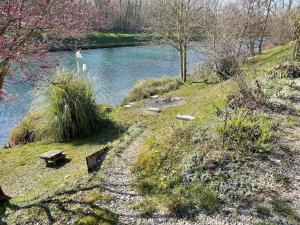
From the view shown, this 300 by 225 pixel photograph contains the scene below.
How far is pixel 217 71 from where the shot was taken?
1739 centimetres

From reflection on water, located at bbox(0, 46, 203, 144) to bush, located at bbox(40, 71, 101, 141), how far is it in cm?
91

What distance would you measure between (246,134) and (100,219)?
3.22 meters

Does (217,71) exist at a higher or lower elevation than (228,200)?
higher

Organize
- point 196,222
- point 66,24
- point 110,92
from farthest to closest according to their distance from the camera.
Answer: point 110,92, point 66,24, point 196,222

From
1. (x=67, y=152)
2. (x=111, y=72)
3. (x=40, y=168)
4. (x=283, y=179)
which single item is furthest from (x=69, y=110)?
(x=111, y=72)

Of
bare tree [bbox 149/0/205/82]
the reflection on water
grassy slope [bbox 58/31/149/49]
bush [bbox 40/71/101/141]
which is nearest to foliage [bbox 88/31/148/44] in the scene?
grassy slope [bbox 58/31/149/49]

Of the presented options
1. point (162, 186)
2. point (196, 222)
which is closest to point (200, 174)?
point (162, 186)

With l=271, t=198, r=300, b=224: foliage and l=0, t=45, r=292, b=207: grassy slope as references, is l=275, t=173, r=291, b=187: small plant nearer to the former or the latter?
l=271, t=198, r=300, b=224: foliage

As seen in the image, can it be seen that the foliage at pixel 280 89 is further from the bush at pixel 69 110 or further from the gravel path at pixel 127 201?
the bush at pixel 69 110

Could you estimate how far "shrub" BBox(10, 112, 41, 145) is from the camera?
40.6 feet

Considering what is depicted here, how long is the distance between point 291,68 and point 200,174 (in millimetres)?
7746

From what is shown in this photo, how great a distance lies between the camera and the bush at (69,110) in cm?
1093

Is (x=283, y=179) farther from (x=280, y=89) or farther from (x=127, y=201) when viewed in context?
(x=280, y=89)

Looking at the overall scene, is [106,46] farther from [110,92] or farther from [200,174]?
[200,174]
